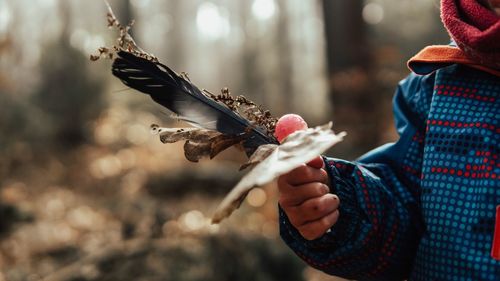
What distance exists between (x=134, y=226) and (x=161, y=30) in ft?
138

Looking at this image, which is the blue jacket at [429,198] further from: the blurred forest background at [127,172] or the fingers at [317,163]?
the blurred forest background at [127,172]

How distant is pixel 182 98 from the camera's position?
1.40 metres

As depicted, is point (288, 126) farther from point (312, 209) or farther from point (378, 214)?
point (378, 214)

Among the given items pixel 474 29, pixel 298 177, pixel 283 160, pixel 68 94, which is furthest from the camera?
pixel 68 94

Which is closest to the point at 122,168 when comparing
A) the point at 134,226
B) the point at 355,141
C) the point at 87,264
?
the point at 355,141

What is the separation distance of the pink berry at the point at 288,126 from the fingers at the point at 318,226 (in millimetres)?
222

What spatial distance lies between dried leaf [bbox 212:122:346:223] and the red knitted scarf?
56cm

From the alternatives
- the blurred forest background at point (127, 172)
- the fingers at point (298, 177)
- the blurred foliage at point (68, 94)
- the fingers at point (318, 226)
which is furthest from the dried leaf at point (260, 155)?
the blurred foliage at point (68, 94)

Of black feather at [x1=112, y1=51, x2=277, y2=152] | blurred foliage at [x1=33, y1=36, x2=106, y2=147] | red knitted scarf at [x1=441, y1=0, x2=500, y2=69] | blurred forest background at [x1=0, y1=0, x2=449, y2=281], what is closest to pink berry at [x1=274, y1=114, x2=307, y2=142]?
black feather at [x1=112, y1=51, x2=277, y2=152]

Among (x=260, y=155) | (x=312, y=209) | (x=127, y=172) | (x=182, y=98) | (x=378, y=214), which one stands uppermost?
(x=182, y=98)

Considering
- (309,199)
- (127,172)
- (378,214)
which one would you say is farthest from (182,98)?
(127,172)

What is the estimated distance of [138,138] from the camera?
12453mm

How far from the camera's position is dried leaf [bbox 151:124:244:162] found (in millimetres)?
1395

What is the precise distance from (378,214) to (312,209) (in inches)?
12.5
